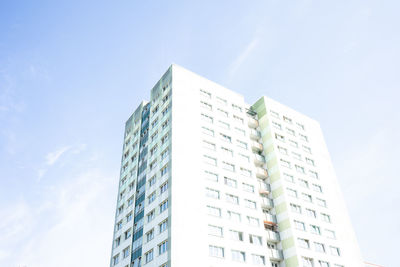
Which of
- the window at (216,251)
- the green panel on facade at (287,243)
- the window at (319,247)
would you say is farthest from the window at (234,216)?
the window at (319,247)

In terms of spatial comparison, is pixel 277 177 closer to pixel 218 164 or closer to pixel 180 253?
pixel 218 164

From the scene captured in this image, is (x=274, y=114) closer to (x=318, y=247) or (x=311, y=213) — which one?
(x=311, y=213)

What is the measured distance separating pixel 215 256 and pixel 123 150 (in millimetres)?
33646

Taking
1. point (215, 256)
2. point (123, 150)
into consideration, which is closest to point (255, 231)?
point (215, 256)

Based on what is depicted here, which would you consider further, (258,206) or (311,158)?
(311,158)

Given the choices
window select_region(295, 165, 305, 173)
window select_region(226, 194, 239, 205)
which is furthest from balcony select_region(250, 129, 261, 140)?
window select_region(226, 194, 239, 205)

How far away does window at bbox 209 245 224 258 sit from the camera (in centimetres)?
4031

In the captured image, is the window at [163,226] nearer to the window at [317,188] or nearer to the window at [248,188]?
the window at [248,188]

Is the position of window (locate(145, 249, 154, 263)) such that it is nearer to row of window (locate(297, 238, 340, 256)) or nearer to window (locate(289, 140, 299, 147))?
row of window (locate(297, 238, 340, 256))

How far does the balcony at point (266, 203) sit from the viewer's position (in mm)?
51031

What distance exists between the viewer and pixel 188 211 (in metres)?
42.2

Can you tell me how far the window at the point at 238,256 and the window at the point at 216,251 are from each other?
5.40 ft

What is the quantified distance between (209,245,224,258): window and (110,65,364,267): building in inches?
4.4

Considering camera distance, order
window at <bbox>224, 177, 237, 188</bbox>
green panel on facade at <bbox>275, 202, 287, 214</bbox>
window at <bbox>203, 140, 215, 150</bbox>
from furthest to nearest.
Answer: window at <bbox>203, 140, 215, 150</bbox> < green panel on facade at <bbox>275, 202, 287, 214</bbox> < window at <bbox>224, 177, 237, 188</bbox>
